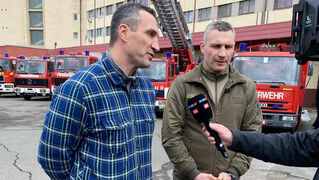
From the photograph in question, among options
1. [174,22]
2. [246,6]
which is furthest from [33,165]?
[246,6]

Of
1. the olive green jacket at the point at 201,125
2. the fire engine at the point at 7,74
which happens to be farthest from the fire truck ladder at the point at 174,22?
the olive green jacket at the point at 201,125

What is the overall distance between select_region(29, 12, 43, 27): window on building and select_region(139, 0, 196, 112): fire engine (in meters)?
34.0

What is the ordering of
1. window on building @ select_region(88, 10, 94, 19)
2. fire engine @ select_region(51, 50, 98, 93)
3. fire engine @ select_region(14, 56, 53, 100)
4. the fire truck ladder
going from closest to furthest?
the fire truck ladder
fire engine @ select_region(51, 50, 98, 93)
fire engine @ select_region(14, 56, 53, 100)
window on building @ select_region(88, 10, 94, 19)

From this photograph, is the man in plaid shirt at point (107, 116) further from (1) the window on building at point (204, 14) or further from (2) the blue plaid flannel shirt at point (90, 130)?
(1) the window on building at point (204, 14)

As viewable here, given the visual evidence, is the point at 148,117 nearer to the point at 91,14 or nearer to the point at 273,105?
the point at 273,105

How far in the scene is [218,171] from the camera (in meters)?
1.83

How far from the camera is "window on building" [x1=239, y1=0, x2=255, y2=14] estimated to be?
58.1 feet

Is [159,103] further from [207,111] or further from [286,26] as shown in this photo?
[286,26]

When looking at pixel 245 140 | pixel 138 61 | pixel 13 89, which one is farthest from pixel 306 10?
pixel 13 89

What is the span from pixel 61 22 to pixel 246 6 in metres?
29.6

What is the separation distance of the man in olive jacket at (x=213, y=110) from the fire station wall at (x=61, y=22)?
38.6 metres

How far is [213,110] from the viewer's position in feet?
6.07

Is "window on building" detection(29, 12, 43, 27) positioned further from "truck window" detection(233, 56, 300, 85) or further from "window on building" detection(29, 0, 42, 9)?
"truck window" detection(233, 56, 300, 85)

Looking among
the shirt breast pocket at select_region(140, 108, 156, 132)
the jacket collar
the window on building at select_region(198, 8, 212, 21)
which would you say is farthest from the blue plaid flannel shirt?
the window on building at select_region(198, 8, 212, 21)
